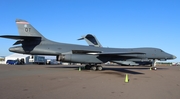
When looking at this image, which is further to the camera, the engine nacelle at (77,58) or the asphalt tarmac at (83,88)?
the engine nacelle at (77,58)

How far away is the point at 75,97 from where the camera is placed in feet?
17.6

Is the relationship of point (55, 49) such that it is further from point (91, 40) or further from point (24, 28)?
point (91, 40)

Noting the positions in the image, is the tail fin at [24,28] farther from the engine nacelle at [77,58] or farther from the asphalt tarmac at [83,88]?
the asphalt tarmac at [83,88]

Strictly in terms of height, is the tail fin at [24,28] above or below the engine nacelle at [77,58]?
above

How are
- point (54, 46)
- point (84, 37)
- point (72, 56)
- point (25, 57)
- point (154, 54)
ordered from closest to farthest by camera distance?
point (72, 56) < point (54, 46) < point (154, 54) < point (84, 37) < point (25, 57)

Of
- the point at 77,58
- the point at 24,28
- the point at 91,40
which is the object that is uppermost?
the point at 24,28

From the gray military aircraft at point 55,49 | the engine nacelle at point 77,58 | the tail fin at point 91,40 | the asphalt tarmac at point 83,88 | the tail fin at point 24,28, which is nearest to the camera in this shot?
the asphalt tarmac at point 83,88

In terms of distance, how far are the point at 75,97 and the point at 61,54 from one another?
42.0 feet

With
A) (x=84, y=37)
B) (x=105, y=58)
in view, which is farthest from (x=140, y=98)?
(x=84, y=37)

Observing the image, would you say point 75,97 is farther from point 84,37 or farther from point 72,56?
point 84,37

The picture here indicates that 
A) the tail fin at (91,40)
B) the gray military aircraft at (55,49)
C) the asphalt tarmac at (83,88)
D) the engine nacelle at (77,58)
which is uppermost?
the tail fin at (91,40)

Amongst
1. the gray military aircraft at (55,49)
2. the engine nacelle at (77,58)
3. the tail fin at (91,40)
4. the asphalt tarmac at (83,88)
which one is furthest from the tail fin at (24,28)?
the tail fin at (91,40)

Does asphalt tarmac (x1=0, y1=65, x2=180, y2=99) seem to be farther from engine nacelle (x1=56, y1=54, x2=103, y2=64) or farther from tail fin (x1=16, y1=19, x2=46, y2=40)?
tail fin (x1=16, y1=19, x2=46, y2=40)

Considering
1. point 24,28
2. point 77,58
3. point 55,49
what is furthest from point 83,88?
point 24,28
